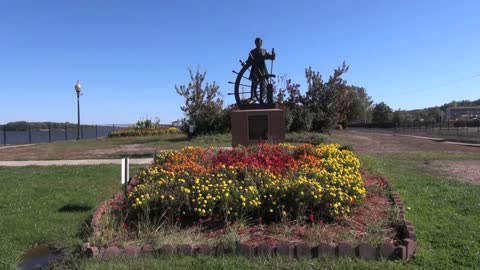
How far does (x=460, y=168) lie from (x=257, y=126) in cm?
593

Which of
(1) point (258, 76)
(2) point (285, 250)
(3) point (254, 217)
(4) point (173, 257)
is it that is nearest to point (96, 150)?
(1) point (258, 76)

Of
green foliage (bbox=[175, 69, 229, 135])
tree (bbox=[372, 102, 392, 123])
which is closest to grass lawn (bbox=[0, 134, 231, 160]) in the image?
green foliage (bbox=[175, 69, 229, 135])

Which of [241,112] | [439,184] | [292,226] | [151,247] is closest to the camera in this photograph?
[151,247]

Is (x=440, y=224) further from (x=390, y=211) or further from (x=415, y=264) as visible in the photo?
(x=415, y=264)

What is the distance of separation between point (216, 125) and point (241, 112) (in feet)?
48.2

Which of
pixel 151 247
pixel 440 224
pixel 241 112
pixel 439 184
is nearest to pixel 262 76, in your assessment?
pixel 241 112

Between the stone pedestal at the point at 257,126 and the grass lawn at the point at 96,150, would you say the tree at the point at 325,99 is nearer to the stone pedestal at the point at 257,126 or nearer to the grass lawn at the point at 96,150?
the grass lawn at the point at 96,150

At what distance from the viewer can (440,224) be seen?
597cm

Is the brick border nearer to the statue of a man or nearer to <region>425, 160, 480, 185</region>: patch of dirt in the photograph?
<region>425, 160, 480, 185</region>: patch of dirt

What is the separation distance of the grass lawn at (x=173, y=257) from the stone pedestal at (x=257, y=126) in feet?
13.8

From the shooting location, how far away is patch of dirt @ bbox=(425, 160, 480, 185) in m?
10.7

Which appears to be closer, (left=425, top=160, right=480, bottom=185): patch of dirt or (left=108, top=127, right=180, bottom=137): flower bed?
(left=425, top=160, right=480, bottom=185): patch of dirt

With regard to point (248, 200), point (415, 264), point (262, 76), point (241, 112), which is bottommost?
point (415, 264)

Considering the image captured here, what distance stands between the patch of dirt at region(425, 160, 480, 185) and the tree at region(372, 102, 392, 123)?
313 ft
